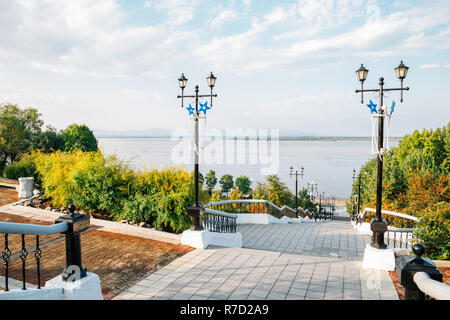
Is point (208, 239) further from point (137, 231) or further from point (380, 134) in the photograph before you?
point (380, 134)

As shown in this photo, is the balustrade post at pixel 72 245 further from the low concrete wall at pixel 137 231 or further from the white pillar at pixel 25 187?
the white pillar at pixel 25 187

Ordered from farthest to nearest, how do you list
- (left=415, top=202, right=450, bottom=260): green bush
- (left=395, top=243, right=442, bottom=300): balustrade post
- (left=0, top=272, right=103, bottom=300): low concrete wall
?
(left=415, top=202, right=450, bottom=260): green bush, (left=0, top=272, right=103, bottom=300): low concrete wall, (left=395, top=243, right=442, bottom=300): balustrade post

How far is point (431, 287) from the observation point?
2814 mm

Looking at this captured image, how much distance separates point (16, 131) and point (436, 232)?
98.6ft

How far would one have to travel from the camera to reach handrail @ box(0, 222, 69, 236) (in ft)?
12.1

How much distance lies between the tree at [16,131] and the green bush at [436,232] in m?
26.0

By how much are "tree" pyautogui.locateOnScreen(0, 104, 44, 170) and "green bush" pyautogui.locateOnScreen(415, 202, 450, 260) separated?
2603 centimetres

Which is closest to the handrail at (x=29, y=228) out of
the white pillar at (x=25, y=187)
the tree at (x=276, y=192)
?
the white pillar at (x=25, y=187)

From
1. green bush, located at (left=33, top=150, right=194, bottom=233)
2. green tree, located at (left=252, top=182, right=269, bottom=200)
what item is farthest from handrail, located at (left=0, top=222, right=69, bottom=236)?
green tree, located at (left=252, top=182, right=269, bottom=200)

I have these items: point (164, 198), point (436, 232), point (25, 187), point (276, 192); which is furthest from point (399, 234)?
point (276, 192)

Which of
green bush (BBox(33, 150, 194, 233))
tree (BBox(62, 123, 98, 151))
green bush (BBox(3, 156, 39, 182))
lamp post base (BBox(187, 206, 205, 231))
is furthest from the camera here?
tree (BBox(62, 123, 98, 151))

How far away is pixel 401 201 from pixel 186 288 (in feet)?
66.3

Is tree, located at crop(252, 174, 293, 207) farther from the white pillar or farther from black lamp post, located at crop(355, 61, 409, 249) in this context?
black lamp post, located at crop(355, 61, 409, 249)

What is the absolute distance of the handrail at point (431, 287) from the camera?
8.64 feet
